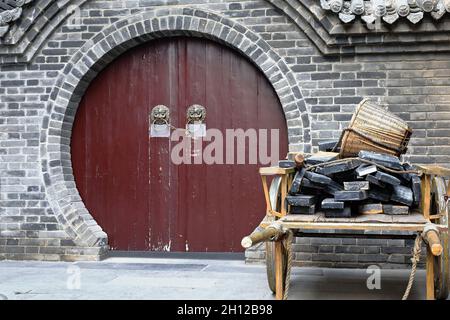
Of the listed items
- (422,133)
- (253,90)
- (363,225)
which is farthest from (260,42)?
(363,225)

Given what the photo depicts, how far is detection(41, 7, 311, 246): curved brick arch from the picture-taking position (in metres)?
7.32

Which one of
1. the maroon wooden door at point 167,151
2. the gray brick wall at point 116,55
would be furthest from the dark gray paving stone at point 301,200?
the maroon wooden door at point 167,151

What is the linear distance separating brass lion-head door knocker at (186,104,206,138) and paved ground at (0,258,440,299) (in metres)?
1.53

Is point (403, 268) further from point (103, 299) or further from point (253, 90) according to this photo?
→ point (103, 299)

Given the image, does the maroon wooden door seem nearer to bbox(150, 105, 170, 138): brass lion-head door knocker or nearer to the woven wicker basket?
bbox(150, 105, 170, 138): brass lion-head door knocker

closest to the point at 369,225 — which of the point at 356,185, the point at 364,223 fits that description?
the point at 364,223

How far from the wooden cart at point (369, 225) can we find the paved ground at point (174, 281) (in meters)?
0.49

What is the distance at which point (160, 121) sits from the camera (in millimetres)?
A: 7711

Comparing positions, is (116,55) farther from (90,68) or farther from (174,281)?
(174,281)

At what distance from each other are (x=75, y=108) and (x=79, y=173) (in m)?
0.82

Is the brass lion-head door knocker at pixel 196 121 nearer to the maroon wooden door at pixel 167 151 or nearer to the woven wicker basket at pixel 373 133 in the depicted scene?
the maroon wooden door at pixel 167 151

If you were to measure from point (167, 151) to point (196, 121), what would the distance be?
1.69 feet

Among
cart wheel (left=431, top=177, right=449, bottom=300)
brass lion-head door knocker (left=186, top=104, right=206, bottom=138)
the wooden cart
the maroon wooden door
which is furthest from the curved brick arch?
cart wheel (left=431, top=177, right=449, bottom=300)

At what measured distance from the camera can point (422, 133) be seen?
6855mm
